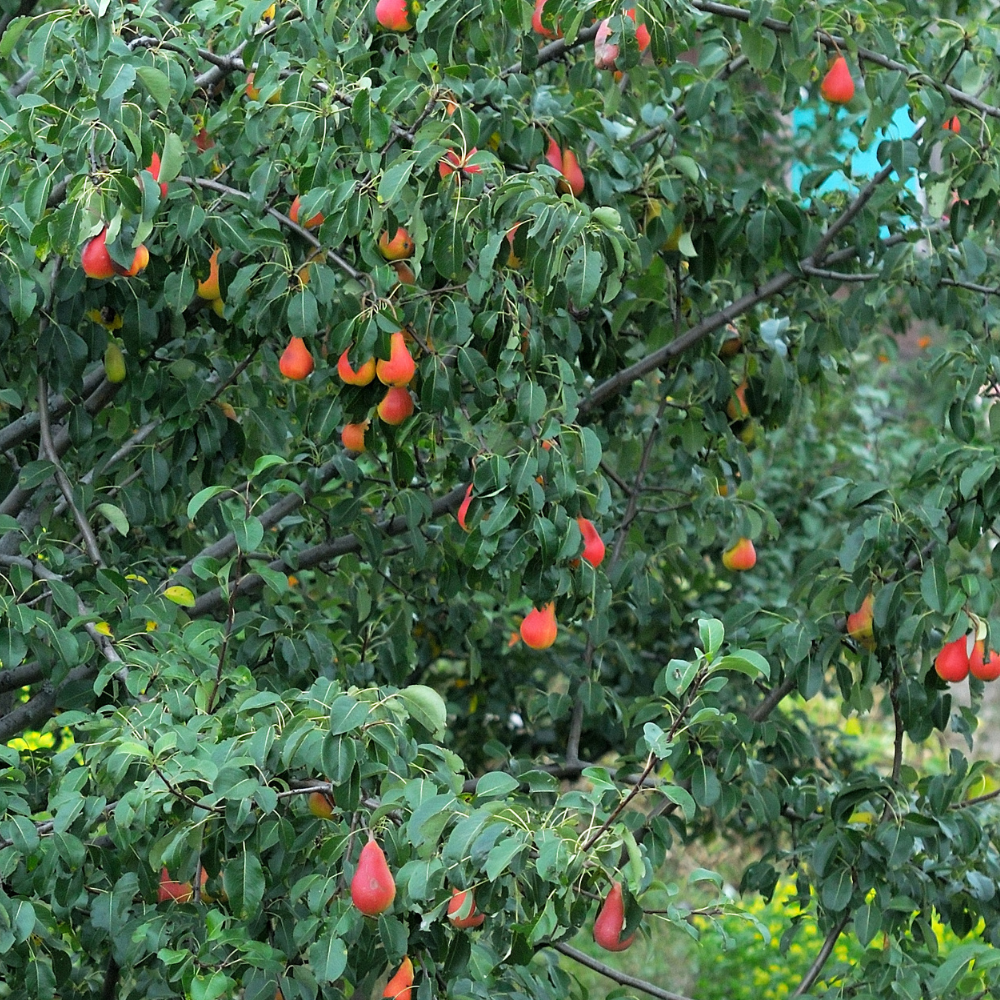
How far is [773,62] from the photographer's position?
7.92 feet

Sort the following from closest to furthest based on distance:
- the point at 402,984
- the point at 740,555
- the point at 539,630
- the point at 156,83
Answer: the point at 402,984, the point at 156,83, the point at 539,630, the point at 740,555

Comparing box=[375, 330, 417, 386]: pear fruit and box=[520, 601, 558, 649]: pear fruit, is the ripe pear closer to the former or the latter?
box=[375, 330, 417, 386]: pear fruit

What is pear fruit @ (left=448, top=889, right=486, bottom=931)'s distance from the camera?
1.48m

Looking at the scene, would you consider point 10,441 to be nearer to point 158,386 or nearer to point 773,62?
point 158,386

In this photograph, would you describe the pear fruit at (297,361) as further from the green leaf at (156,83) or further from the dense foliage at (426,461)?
the green leaf at (156,83)

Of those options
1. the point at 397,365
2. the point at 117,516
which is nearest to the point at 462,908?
the point at 397,365

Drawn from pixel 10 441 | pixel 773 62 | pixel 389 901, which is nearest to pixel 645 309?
pixel 773 62

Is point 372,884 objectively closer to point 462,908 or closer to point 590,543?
point 462,908

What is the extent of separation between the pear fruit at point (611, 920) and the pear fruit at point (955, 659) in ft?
3.11

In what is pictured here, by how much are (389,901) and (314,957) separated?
11 centimetres

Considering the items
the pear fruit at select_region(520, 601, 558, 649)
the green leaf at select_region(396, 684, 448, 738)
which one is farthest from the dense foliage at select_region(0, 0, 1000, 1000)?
the pear fruit at select_region(520, 601, 558, 649)

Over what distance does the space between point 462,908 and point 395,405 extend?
0.79m

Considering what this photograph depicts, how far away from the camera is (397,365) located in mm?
1933

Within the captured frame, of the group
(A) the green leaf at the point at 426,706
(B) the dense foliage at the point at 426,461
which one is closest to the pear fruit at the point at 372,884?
(B) the dense foliage at the point at 426,461
